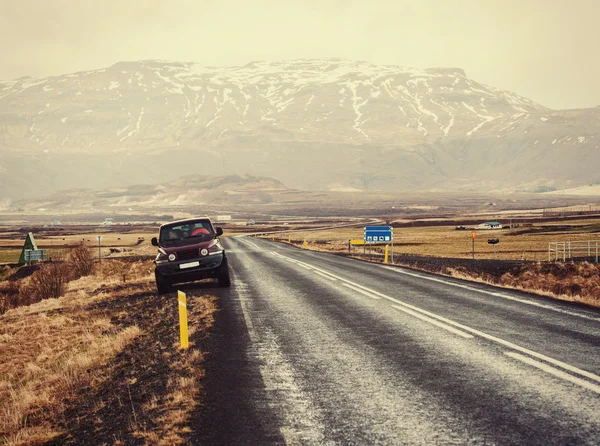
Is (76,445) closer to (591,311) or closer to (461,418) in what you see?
(461,418)

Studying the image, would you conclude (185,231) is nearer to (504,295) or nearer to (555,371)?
(504,295)

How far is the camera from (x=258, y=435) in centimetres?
632

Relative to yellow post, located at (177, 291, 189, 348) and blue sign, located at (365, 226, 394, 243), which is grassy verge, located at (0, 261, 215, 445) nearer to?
yellow post, located at (177, 291, 189, 348)

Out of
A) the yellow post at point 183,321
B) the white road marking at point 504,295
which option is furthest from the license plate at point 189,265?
the white road marking at point 504,295

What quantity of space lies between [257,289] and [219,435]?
13988mm

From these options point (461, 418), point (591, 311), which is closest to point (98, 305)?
point (591, 311)

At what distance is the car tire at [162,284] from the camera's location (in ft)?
66.0

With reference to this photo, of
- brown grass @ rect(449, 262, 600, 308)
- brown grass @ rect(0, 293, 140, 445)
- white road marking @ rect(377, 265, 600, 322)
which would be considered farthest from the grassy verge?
brown grass @ rect(449, 262, 600, 308)

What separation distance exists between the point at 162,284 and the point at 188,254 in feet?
5.90

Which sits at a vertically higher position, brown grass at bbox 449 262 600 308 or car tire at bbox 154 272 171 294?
car tire at bbox 154 272 171 294

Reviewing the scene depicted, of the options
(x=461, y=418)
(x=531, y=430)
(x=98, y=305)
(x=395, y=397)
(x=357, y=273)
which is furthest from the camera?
(x=357, y=273)

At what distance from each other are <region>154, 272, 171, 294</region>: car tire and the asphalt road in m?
4.90

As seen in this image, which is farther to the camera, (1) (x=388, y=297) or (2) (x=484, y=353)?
(1) (x=388, y=297)

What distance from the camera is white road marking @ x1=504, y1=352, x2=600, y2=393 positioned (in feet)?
24.8
